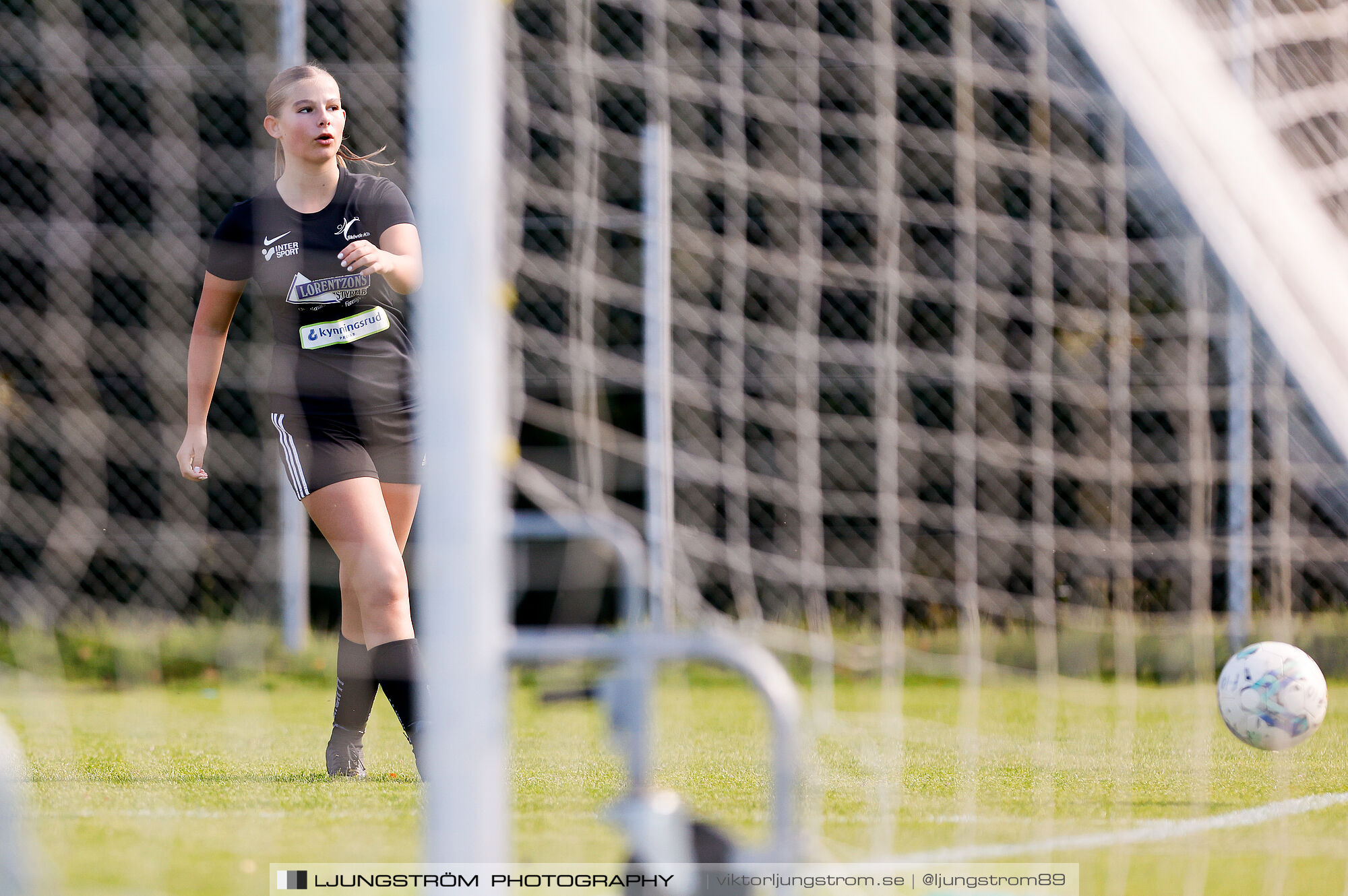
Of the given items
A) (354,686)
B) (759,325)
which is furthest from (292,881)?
(759,325)

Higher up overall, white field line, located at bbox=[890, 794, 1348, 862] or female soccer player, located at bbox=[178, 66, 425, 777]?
female soccer player, located at bbox=[178, 66, 425, 777]

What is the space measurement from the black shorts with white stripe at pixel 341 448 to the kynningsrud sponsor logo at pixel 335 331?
17 cm

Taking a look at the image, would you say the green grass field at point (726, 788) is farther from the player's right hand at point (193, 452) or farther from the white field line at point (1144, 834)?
the player's right hand at point (193, 452)

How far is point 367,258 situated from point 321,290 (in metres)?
0.53

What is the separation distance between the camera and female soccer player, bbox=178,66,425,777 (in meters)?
3.10

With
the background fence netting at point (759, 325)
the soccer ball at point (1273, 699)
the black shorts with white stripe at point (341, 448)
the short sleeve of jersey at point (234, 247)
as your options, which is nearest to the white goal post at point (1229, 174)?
the soccer ball at point (1273, 699)

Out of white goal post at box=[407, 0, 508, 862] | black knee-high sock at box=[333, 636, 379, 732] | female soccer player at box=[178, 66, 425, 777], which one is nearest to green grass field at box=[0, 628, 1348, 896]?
black knee-high sock at box=[333, 636, 379, 732]

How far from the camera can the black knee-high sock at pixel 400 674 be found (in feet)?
10.2

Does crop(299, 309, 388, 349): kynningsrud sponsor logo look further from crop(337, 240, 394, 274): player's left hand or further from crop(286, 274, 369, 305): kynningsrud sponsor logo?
crop(337, 240, 394, 274): player's left hand

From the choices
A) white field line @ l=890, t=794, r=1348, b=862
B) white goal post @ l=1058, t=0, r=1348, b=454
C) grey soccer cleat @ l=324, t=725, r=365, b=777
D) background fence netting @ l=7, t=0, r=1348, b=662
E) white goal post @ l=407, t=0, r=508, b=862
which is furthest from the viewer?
background fence netting @ l=7, t=0, r=1348, b=662

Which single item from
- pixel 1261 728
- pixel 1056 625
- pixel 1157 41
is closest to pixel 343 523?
pixel 1157 41

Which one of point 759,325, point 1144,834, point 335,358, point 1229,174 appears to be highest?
point 759,325

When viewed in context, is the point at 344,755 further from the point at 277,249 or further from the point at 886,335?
the point at 886,335

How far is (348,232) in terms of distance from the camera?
10.3 feet
